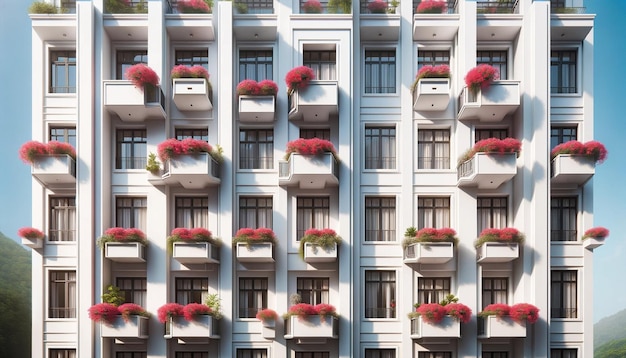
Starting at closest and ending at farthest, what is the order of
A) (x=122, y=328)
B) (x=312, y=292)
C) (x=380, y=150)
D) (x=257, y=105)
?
(x=122, y=328)
(x=257, y=105)
(x=312, y=292)
(x=380, y=150)

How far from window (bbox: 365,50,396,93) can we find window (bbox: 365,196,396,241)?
13.6 feet

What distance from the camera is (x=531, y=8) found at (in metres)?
16.2

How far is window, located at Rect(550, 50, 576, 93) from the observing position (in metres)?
17.0

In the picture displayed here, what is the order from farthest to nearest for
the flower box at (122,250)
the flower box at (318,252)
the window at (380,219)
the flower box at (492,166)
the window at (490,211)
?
the window at (490,211) → the window at (380,219) → the flower box at (318,252) → the flower box at (122,250) → the flower box at (492,166)

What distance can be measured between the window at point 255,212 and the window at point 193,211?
1323mm

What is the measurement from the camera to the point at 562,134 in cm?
1686

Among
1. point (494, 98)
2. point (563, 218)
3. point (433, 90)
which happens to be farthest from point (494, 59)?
point (563, 218)

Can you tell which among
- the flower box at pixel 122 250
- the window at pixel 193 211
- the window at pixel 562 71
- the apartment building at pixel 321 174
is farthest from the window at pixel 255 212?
the window at pixel 562 71

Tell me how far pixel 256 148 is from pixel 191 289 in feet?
18.4

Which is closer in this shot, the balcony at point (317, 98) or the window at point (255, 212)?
the balcony at point (317, 98)

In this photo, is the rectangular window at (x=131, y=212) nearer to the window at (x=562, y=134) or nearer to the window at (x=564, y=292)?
the window at (x=564, y=292)

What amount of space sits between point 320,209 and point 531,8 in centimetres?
1035

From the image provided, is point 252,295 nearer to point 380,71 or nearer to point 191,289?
point 191,289

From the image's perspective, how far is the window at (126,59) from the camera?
17.1m
